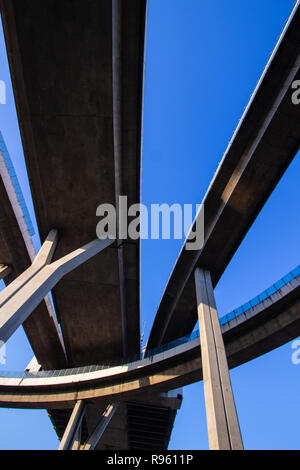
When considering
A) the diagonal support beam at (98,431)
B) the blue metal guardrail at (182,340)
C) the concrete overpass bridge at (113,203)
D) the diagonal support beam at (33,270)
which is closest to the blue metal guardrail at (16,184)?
the concrete overpass bridge at (113,203)

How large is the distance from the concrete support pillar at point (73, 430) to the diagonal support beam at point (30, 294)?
9.38 metres

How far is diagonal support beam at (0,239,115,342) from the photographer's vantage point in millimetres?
8243

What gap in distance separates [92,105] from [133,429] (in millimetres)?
23321

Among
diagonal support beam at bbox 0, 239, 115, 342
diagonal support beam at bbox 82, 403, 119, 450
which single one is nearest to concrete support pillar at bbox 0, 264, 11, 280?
diagonal support beam at bbox 0, 239, 115, 342

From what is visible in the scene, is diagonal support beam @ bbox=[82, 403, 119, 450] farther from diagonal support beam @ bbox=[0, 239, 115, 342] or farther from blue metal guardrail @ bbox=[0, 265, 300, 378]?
diagonal support beam @ bbox=[0, 239, 115, 342]

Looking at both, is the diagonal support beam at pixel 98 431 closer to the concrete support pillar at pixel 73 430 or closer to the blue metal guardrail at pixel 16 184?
the concrete support pillar at pixel 73 430

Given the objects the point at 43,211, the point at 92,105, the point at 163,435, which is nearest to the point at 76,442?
the point at 163,435

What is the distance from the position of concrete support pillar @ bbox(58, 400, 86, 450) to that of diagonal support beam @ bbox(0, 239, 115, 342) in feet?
30.8

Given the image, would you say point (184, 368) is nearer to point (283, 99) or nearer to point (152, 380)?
point (152, 380)

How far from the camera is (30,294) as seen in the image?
9.63 meters

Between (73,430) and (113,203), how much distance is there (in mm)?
12959

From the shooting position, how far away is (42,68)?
36.6 feet

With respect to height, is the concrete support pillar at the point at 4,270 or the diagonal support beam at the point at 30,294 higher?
the concrete support pillar at the point at 4,270

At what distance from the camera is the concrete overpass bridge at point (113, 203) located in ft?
33.1
